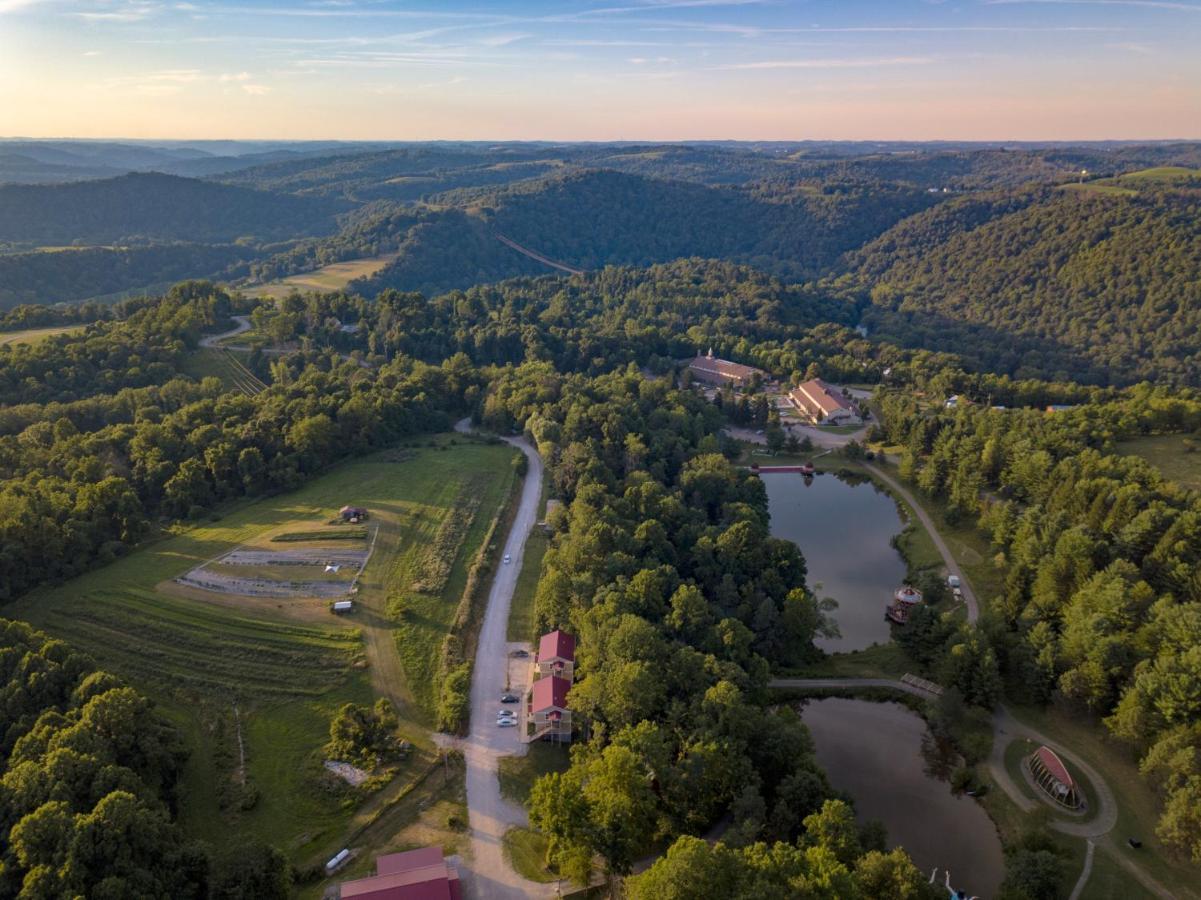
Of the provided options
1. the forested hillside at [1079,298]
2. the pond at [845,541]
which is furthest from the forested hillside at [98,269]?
the forested hillside at [1079,298]

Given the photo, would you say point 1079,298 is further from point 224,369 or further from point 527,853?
point 527,853

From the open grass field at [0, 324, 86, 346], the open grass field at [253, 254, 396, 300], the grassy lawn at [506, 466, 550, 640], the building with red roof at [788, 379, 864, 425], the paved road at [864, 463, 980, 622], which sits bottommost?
the paved road at [864, 463, 980, 622]

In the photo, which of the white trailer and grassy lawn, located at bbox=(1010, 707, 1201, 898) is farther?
grassy lawn, located at bbox=(1010, 707, 1201, 898)

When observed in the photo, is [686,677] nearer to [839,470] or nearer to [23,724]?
[23,724]

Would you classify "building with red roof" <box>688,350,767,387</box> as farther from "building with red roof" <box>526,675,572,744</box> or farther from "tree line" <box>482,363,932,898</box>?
"building with red roof" <box>526,675,572,744</box>

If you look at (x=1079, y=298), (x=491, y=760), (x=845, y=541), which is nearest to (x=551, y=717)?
(x=491, y=760)

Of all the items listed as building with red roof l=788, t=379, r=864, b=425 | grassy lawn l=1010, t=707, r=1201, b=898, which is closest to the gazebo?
grassy lawn l=1010, t=707, r=1201, b=898

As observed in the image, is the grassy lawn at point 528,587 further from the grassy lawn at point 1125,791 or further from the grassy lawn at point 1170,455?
the grassy lawn at point 1170,455
